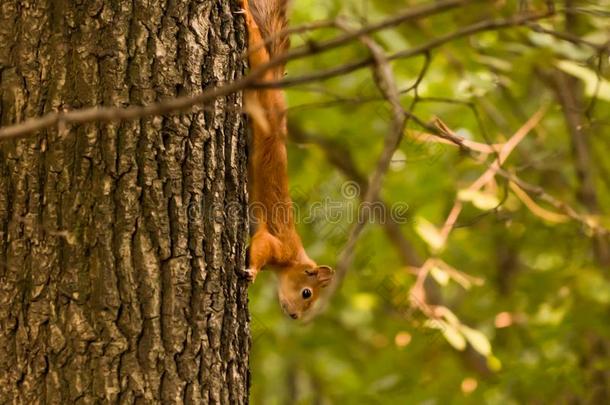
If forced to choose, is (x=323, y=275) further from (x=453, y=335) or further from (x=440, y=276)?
(x=453, y=335)

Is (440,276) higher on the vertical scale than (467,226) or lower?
lower

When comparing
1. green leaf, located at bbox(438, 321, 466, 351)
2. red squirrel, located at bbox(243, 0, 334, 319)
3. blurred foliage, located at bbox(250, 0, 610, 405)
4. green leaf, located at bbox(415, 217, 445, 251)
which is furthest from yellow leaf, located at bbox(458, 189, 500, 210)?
red squirrel, located at bbox(243, 0, 334, 319)

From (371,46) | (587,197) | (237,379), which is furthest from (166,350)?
(587,197)

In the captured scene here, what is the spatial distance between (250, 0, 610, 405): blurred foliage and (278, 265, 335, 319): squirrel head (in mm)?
185

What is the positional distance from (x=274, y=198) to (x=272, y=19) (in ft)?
3.04

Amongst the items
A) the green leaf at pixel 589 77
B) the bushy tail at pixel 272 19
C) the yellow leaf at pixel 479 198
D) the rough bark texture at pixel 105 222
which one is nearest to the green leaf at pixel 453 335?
the yellow leaf at pixel 479 198

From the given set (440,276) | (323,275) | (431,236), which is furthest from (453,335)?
(323,275)

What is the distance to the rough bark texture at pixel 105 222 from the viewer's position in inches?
79.7

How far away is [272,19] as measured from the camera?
3562 millimetres

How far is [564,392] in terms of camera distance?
184 inches

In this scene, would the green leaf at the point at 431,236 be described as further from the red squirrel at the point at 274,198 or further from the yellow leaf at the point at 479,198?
the red squirrel at the point at 274,198

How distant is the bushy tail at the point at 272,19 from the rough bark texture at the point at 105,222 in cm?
126

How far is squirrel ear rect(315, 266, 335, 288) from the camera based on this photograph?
4320 mm

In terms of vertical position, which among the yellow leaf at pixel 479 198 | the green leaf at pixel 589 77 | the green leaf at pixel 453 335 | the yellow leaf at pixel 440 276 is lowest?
the green leaf at pixel 453 335
